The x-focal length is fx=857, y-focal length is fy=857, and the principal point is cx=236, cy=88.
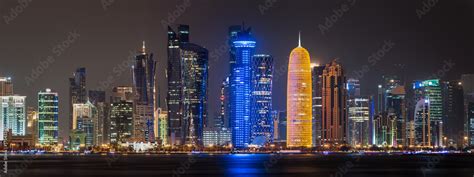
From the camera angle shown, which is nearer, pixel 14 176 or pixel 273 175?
pixel 14 176

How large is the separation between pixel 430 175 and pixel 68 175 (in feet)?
170

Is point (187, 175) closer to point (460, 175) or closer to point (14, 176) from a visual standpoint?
point (14, 176)

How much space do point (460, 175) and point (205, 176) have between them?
3609cm

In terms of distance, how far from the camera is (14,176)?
374 ft

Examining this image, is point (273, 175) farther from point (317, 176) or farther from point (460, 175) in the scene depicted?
point (460, 175)

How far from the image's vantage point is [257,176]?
4766 inches

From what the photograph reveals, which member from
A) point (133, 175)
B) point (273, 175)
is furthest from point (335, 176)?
point (133, 175)

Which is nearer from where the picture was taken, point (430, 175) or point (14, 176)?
point (14, 176)

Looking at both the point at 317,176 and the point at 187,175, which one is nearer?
the point at 317,176

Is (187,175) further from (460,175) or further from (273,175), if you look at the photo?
(460,175)

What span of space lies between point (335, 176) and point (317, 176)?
2598mm

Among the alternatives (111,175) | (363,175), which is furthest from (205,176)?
(363,175)

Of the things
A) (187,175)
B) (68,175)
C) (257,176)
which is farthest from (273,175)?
(68,175)

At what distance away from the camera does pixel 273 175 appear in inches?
4929
